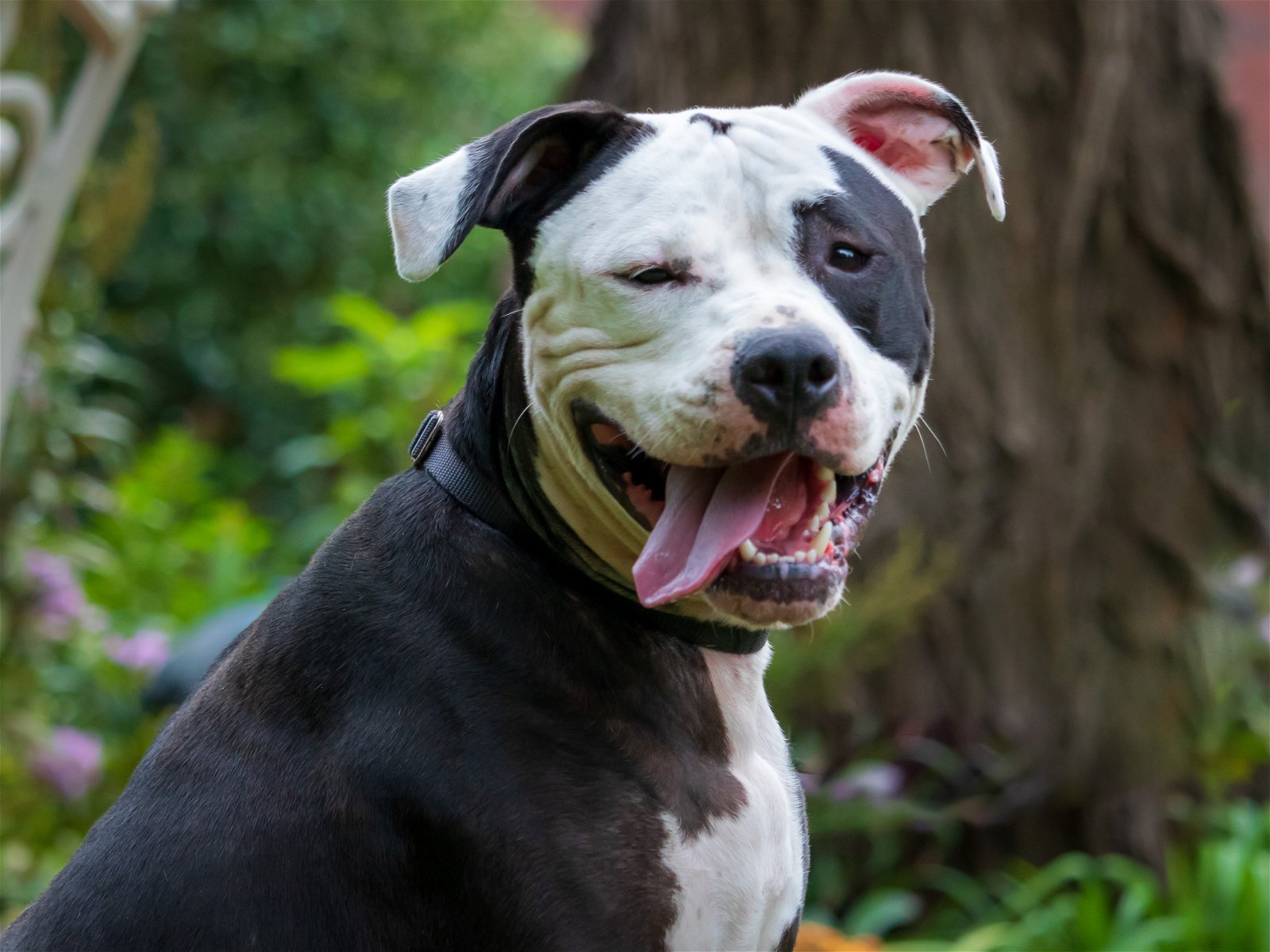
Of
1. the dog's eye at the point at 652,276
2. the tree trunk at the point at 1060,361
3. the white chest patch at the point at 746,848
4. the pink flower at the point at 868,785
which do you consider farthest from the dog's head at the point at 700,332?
the tree trunk at the point at 1060,361

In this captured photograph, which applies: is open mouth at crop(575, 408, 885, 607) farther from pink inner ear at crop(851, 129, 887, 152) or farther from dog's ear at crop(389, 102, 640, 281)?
pink inner ear at crop(851, 129, 887, 152)

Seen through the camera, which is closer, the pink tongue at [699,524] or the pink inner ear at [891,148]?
the pink tongue at [699,524]

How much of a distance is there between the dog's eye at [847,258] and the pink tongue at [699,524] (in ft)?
0.88

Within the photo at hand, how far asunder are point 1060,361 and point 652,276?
348 centimetres

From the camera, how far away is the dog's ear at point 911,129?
2318mm

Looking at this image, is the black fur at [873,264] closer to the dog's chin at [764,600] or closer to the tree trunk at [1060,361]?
the dog's chin at [764,600]

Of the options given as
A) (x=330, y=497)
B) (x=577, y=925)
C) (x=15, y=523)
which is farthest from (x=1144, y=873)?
(x=15, y=523)

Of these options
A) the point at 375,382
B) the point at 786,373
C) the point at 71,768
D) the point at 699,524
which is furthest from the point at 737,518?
the point at 375,382

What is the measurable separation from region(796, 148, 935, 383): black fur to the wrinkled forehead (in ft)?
0.07

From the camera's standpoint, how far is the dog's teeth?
199cm

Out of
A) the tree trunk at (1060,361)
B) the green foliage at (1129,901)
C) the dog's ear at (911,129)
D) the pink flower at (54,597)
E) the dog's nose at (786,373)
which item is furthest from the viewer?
the pink flower at (54,597)

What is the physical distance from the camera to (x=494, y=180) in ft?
6.53

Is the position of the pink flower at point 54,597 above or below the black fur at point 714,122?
below

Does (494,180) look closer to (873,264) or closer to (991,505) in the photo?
(873,264)
